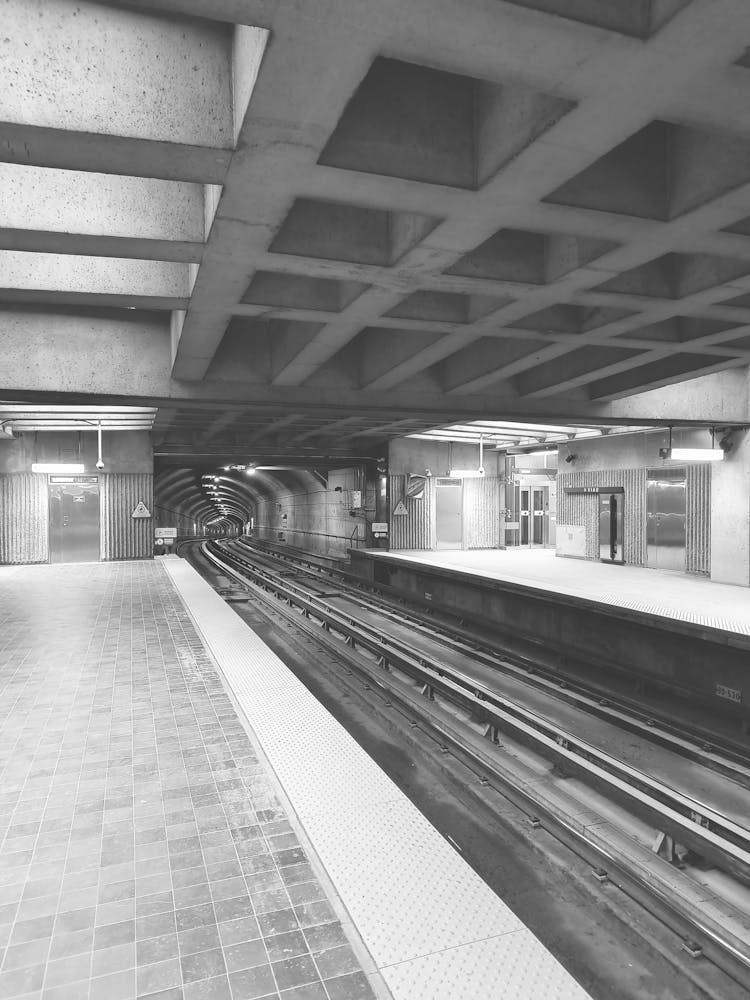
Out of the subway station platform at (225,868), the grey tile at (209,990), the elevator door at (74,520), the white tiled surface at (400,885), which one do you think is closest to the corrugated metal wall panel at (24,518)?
the elevator door at (74,520)

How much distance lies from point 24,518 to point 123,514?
101 inches

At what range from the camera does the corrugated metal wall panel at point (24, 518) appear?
16.9m

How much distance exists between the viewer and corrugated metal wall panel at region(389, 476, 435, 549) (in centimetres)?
2044

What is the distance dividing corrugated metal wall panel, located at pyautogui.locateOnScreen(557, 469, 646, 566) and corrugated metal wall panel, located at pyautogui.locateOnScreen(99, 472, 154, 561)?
12.3m

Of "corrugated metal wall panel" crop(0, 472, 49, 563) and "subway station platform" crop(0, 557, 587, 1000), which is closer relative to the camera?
"subway station platform" crop(0, 557, 587, 1000)

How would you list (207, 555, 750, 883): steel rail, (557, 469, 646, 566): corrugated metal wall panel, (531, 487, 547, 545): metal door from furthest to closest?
1. (531, 487, 547, 545): metal door
2. (557, 469, 646, 566): corrugated metal wall panel
3. (207, 555, 750, 883): steel rail

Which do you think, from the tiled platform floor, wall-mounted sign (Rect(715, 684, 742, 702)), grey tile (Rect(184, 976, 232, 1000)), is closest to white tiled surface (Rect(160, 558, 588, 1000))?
the tiled platform floor

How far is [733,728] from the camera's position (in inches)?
293

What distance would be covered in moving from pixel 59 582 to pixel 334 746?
1132 centimetres

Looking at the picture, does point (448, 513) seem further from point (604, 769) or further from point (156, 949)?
point (156, 949)

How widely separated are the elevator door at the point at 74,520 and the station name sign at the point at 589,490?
1378 centimetres

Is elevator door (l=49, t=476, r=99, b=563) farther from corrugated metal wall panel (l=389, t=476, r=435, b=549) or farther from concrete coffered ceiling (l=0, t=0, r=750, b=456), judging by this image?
concrete coffered ceiling (l=0, t=0, r=750, b=456)

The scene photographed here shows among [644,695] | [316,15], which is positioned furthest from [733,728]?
[316,15]

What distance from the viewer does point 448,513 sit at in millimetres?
21328
